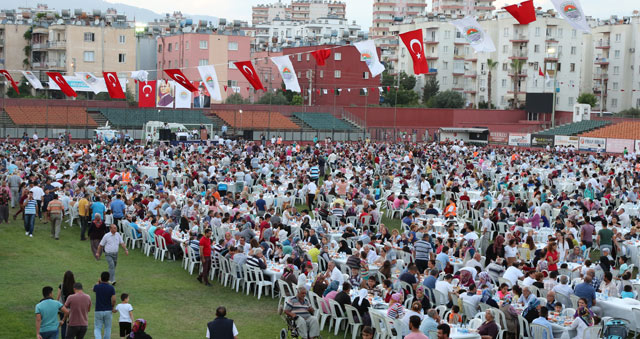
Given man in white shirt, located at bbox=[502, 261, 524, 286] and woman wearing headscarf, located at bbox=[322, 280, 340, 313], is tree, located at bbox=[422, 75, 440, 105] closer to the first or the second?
man in white shirt, located at bbox=[502, 261, 524, 286]

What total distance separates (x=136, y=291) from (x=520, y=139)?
44660 mm

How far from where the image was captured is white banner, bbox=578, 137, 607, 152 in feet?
171

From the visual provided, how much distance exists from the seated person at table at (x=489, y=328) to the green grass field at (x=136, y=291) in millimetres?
3030

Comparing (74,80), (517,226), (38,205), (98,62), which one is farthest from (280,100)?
(517,226)

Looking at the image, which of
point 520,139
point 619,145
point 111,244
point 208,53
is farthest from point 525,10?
point 208,53

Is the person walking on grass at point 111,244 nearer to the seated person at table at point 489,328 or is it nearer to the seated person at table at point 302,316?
the seated person at table at point 302,316

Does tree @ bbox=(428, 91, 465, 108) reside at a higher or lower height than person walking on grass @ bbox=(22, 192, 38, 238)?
higher

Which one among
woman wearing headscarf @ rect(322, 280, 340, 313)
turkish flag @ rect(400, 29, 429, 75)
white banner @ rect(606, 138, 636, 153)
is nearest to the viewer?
woman wearing headscarf @ rect(322, 280, 340, 313)

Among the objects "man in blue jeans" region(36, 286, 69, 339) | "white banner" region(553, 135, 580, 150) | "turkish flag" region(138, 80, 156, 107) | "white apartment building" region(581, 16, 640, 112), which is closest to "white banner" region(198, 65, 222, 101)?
"turkish flag" region(138, 80, 156, 107)

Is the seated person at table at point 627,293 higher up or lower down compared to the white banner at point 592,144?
lower down

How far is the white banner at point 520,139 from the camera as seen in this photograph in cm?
5681

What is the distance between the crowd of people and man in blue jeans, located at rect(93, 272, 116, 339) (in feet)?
9.19

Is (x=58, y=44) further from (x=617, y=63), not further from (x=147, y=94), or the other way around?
(x=617, y=63)

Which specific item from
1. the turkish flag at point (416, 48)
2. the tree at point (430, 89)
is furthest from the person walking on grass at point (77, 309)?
the tree at point (430, 89)
